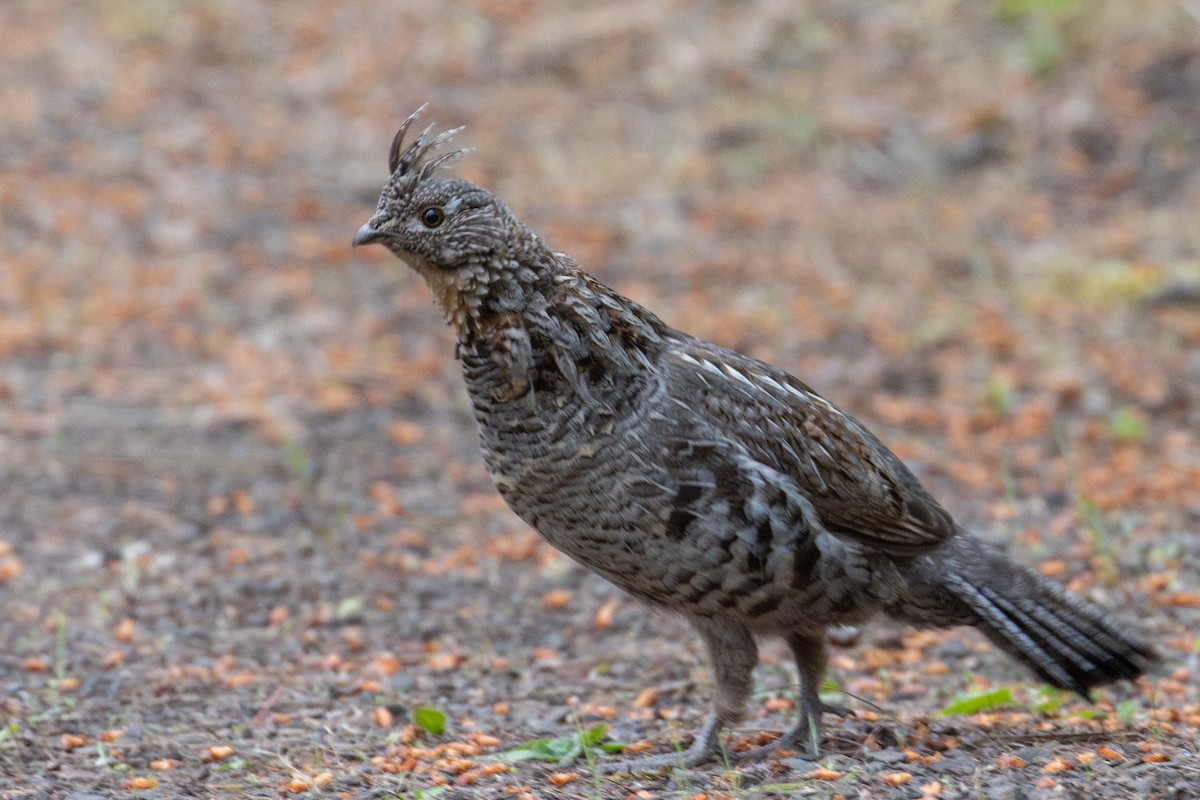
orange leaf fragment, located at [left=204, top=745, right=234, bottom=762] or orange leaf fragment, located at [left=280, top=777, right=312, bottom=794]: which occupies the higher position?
orange leaf fragment, located at [left=204, top=745, right=234, bottom=762]

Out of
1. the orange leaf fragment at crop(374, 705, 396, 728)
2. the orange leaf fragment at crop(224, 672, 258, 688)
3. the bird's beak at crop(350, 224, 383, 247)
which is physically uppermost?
the bird's beak at crop(350, 224, 383, 247)

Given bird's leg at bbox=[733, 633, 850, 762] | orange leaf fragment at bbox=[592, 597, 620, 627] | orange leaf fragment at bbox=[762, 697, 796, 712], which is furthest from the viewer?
orange leaf fragment at bbox=[592, 597, 620, 627]

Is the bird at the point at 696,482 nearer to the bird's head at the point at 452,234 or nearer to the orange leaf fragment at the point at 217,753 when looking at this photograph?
the bird's head at the point at 452,234

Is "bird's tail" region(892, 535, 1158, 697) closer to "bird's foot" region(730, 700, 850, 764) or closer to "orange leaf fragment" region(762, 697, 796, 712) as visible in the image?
"bird's foot" region(730, 700, 850, 764)

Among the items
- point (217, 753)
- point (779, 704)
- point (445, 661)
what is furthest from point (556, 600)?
point (217, 753)

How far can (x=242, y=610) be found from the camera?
681cm

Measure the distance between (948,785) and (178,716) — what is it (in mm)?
2945

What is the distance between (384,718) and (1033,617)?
2.48 meters

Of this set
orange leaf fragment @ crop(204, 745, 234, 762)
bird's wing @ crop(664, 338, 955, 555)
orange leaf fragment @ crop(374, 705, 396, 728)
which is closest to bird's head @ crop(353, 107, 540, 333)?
bird's wing @ crop(664, 338, 955, 555)

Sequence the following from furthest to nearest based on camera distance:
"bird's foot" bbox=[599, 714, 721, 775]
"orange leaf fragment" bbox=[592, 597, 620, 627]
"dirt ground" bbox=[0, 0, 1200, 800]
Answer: "orange leaf fragment" bbox=[592, 597, 620, 627], "dirt ground" bbox=[0, 0, 1200, 800], "bird's foot" bbox=[599, 714, 721, 775]

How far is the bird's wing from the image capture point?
5066 mm

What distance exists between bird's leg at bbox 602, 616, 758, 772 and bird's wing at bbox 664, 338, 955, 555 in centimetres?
52

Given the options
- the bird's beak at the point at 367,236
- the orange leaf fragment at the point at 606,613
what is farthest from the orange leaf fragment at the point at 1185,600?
the bird's beak at the point at 367,236

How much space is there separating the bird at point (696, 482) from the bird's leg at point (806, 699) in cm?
1
